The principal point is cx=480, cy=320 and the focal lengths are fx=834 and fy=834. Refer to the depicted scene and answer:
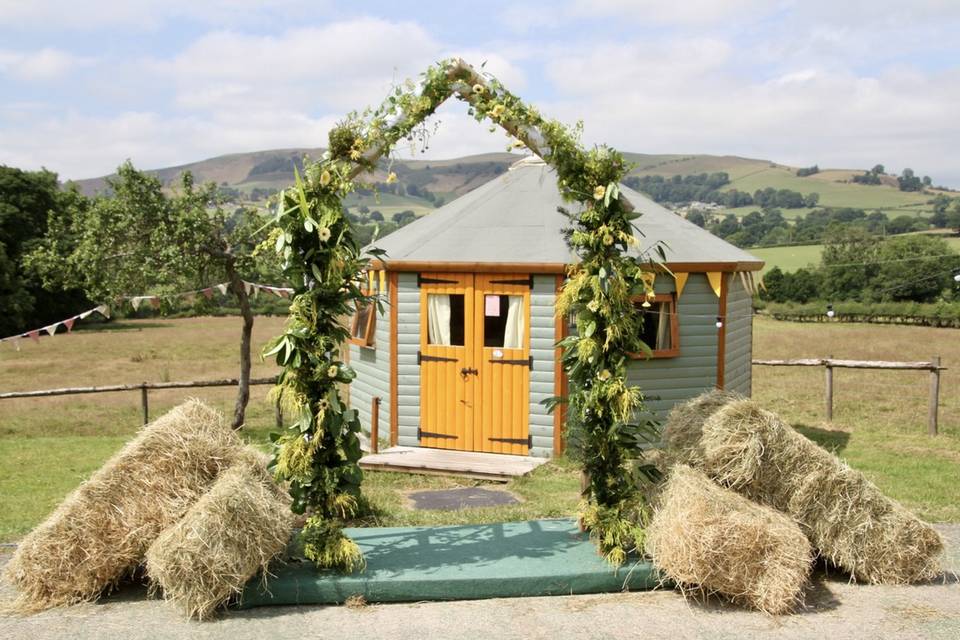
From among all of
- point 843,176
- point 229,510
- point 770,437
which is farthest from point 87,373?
point 843,176

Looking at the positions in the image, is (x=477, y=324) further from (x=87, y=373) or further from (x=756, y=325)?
(x=756, y=325)

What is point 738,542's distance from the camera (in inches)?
217

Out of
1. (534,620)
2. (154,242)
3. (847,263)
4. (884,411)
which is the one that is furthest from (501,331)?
(847,263)

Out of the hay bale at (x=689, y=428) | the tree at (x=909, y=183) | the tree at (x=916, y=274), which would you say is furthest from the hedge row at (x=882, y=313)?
the tree at (x=909, y=183)

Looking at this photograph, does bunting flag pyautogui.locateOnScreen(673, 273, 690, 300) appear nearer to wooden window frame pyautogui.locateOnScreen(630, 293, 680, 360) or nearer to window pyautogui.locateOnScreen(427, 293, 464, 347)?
wooden window frame pyautogui.locateOnScreen(630, 293, 680, 360)

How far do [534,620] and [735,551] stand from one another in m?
1.40

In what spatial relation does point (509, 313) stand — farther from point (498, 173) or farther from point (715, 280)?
point (498, 173)

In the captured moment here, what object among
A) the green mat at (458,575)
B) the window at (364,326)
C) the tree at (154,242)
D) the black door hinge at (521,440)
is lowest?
the black door hinge at (521,440)

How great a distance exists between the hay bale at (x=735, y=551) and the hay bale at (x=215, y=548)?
2753 mm

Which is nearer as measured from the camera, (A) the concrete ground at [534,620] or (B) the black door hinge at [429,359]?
(A) the concrete ground at [534,620]

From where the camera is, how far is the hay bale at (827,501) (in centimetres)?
607

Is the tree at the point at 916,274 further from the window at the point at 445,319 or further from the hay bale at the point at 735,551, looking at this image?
the hay bale at the point at 735,551

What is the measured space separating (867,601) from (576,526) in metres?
2.22

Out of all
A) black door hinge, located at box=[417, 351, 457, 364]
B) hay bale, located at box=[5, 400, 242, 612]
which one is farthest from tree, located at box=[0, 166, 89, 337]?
hay bale, located at box=[5, 400, 242, 612]
